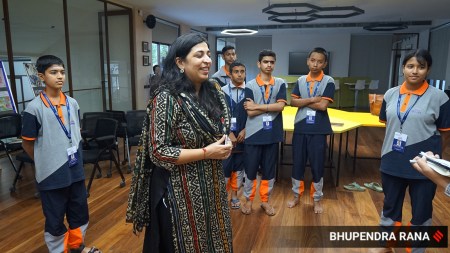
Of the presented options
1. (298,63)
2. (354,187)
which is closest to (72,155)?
(354,187)

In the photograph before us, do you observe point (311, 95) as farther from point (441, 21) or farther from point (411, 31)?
point (411, 31)

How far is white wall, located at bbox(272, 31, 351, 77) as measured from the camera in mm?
14211

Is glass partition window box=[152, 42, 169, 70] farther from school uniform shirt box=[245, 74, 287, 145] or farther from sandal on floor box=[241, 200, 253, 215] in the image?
sandal on floor box=[241, 200, 253, 215]

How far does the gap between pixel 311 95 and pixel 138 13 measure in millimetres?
6373

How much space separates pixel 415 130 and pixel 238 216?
1750mm

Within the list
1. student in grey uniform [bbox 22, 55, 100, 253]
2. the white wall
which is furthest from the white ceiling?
student in grey uniform [bbox 22, 55, 100, 253]

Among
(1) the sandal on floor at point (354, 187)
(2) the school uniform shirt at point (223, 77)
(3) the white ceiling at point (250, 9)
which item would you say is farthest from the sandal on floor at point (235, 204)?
(3) the white ceiling at point (250, 9)

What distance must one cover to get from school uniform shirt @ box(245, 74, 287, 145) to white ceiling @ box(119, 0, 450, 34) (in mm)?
4924

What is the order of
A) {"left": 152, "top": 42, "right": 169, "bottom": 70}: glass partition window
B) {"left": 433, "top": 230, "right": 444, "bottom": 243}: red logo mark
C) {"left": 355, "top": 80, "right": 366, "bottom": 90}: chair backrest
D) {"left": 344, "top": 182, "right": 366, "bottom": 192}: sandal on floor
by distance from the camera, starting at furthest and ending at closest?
{"left": 355, "top": 80, "right": 366, "bottom": 90}: chair backrest → {"left": 152, "top": 42, "right": 169, "bottom": 70}: glass partition window → {"left": 344, "top": 182, "right": 366, "bottom": 192}: sandal on floor → {"left": 433, "top": 230, "right": 444, "bottom": 243}: red logo mark

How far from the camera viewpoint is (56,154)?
2131 mm

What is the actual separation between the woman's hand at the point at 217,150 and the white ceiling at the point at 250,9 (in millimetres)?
6561

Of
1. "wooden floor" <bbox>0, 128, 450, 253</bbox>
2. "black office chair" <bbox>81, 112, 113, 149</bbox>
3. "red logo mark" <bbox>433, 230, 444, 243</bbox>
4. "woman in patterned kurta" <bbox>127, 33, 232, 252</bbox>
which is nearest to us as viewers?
"woman in patterned kurta" <bbox>127, 33, 232, 252</bbox>

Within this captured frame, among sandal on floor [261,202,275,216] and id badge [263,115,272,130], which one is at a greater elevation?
id badge [263,115,272,130]

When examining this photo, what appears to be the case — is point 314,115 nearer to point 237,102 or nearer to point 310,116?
point 310,116
